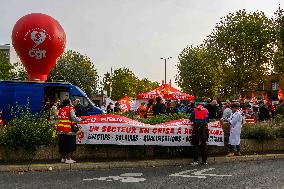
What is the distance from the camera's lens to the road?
10008 millimetres

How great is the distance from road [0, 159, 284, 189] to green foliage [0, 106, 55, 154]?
1.49m

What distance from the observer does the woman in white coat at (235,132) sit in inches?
601

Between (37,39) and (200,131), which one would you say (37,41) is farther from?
(200,131)

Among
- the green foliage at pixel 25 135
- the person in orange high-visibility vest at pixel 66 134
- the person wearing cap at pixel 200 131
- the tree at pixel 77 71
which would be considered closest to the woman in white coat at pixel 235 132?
the person wearing cap at pixel 200 131

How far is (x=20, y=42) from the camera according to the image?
24391 mm

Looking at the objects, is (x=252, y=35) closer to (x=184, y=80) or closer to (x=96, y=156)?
(x=184, y=80)

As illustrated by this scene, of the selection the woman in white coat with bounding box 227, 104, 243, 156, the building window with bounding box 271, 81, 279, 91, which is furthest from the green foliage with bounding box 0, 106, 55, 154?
the building window with bounding box 271, 81, 279, 91

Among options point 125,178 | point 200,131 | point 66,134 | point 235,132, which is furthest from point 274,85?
point 125,178

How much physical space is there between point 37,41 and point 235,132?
41.3 ft

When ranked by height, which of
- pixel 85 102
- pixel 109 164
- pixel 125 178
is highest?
pixel 85 102

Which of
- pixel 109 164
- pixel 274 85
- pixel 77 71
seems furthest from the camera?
pixel 274 85

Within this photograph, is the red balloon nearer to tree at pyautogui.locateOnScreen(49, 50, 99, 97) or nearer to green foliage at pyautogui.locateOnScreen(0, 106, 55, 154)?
green foliage at pyautogui.locateOnScreen(0, 106, 55, 154)

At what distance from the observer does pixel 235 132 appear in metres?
15.3

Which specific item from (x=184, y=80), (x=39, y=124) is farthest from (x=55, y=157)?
(x=184, y=80)
